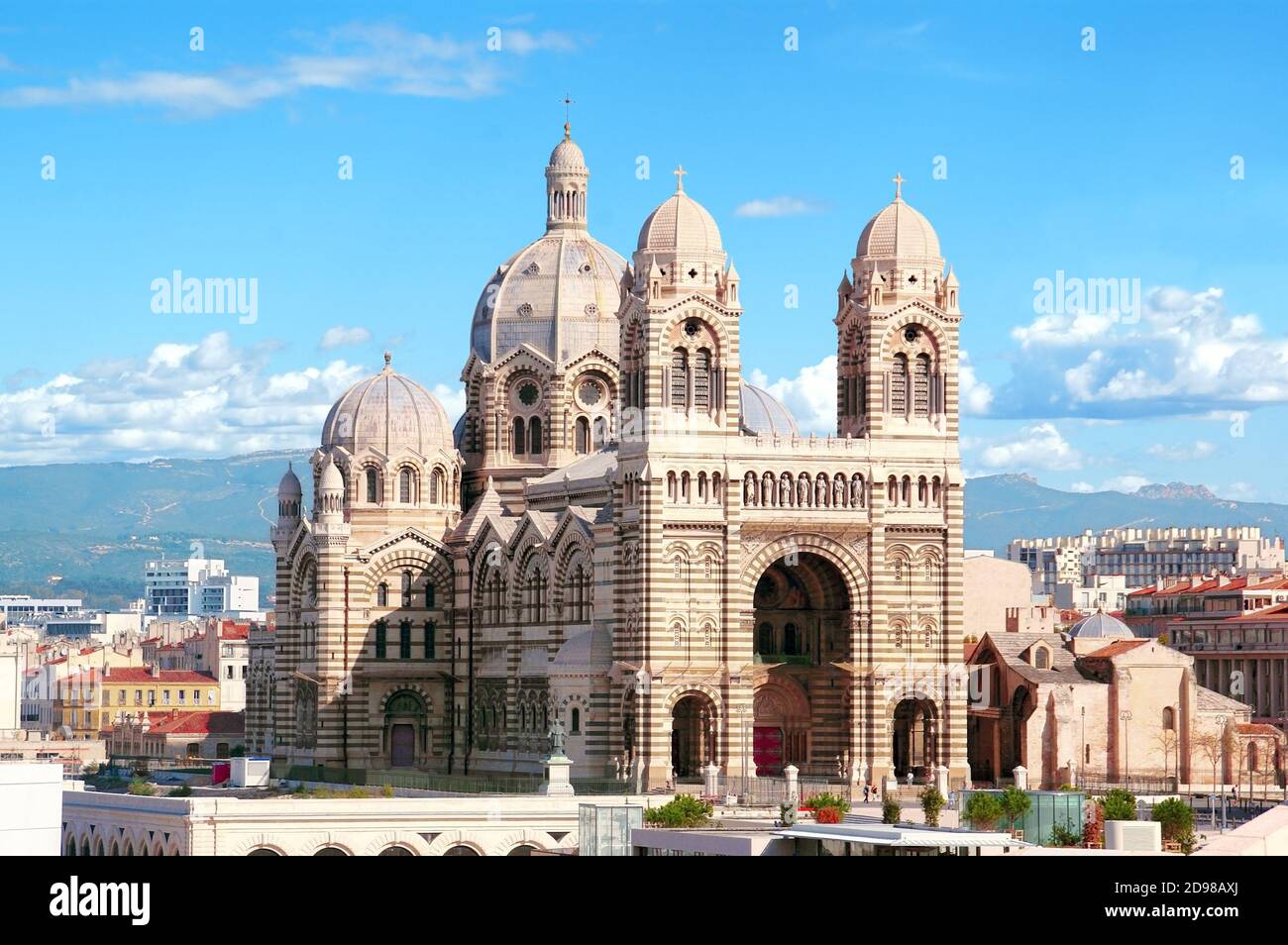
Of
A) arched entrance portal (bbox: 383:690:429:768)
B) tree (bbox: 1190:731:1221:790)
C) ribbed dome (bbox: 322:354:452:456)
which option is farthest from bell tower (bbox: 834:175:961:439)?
arched entrance portal (bbox: 383:690:429:768)

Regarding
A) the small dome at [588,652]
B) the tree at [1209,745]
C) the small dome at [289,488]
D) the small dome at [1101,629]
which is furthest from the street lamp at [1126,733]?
the small dome at [289,488]

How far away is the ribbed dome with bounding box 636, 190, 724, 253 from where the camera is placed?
4301 inches

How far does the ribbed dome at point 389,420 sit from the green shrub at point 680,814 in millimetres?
39799

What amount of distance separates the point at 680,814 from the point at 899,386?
97.8 ft

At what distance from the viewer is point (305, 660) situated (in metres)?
126

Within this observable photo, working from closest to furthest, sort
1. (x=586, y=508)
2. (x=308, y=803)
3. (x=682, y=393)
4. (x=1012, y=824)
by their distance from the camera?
(x=1012, y=824)
(x=308, y=803)
(x=682, y=393)
(x=586, y=508)

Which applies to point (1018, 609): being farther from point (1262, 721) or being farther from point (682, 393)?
point (682, 393)

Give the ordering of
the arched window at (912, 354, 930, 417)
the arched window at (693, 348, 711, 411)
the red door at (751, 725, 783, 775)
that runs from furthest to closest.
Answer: the red door at (751, 725, 783, 775) → the arched window at (912, 354, 930, 417) → the arched window at (693, 348, 711, 411)

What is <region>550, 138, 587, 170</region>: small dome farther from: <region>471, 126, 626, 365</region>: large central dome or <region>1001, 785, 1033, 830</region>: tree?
<region>1001, 785, 1033, 830</region>: tree

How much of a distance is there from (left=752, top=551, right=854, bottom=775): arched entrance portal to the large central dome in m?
17.9

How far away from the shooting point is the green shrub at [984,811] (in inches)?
3253

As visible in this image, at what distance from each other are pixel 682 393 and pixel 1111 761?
70.7ft

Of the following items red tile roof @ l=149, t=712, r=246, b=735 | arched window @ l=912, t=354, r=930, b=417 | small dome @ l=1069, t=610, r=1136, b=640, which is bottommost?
red tile roof @ l=149, t=712, r=246, b=735
